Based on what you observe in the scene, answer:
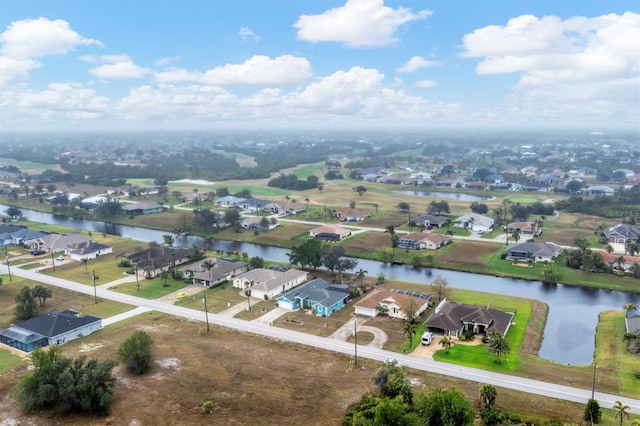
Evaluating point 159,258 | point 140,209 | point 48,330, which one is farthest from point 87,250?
point 140,209

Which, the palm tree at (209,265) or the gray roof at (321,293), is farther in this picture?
the palm tree at (209,265)

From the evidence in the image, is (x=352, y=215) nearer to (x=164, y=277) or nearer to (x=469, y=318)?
(x=164, y=277)

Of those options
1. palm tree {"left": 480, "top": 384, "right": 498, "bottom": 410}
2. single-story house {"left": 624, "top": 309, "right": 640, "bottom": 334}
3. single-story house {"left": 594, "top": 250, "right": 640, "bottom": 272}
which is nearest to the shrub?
palm tree {"left": 480, "top": 384, "right": 498, "bottom": 410}

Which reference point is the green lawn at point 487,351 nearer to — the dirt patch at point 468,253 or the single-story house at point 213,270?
the dirt patch at point 468,253

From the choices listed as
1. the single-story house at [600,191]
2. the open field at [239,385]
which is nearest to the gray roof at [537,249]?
the open field at [239,385]

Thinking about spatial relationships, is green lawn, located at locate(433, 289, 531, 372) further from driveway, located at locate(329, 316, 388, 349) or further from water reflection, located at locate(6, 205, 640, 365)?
driveway, located at locate(329, 316, 388, 349)

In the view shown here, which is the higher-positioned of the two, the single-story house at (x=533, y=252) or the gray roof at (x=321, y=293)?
the gray roof at (x=321, y=293)
